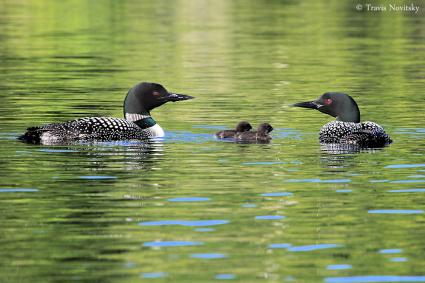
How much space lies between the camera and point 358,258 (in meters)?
10.5

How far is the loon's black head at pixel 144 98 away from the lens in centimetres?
1839

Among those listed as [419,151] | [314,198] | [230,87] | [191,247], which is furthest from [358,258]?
[230,87]

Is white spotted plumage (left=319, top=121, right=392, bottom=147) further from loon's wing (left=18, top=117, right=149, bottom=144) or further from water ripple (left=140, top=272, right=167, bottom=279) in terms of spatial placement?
water ripple (left=140, top=272, right=167, bottom=279)

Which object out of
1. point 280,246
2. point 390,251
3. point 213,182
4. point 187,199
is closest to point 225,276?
point 280,246

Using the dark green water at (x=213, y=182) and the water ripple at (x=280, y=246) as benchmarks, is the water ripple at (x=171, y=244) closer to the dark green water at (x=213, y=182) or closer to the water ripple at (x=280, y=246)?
the dark green water at (x=213, y=182)

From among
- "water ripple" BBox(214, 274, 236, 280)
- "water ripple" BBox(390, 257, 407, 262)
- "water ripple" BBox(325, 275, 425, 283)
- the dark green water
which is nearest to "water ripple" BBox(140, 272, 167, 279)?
the dark green water

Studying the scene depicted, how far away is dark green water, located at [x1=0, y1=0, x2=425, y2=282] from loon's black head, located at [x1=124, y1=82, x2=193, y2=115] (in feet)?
1.57

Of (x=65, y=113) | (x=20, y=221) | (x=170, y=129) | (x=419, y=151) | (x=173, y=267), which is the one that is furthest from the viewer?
(x=65, y=113)

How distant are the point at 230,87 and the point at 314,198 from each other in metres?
12.2

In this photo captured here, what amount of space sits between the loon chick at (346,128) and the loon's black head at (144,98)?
6.09 ft

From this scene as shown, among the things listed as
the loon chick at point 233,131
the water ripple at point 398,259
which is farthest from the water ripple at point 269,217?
the loon chick at point 233,131

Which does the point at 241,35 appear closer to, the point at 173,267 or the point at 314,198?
the point at 314,198

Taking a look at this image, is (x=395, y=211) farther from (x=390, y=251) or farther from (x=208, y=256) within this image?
(x=208, y=256)

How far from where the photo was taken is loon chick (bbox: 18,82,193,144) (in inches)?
661
